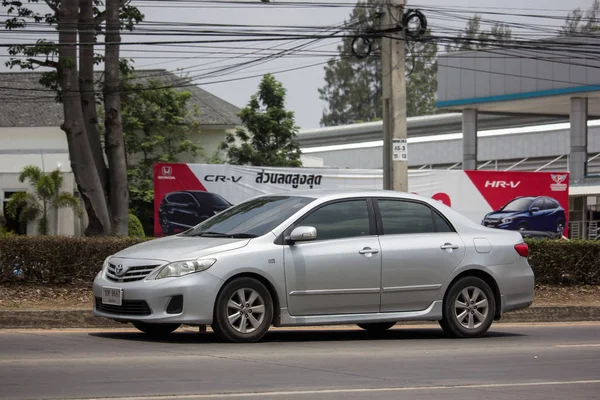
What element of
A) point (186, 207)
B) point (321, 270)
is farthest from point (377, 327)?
point (186, 207)

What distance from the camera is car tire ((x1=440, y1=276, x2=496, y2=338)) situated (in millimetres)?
11180

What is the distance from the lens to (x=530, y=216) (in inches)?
875

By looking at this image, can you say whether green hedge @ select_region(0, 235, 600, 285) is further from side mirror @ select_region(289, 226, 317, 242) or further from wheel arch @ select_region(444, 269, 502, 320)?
wheel arch @ select_region(444, 269, 502, 320)

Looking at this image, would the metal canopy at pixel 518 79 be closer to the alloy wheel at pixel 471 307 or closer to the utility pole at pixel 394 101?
the utility pole at pixel 394 101

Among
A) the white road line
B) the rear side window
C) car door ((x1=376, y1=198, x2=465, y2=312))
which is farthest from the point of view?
the rear side window

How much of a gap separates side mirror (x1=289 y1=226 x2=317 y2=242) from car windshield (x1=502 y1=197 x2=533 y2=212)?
12944 millimetres

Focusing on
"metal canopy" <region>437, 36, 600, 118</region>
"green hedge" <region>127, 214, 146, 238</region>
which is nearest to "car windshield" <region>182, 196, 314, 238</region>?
"green hedge" <region>127, 214, 146, 238</region>

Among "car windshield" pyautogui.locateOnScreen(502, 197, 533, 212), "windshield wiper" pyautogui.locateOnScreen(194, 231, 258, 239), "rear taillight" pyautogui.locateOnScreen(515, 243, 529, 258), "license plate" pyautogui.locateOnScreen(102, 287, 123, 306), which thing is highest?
"car windshield" pyautogui.locateOnScreen(502, 197, 533, 212)

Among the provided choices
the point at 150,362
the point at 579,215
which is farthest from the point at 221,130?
the point at 150,362

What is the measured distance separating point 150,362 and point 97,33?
44.6 ft

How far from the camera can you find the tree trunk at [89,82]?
66.6 feet

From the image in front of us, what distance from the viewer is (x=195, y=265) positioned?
31.9 feet

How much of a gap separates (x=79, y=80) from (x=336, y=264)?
1157 centimetres

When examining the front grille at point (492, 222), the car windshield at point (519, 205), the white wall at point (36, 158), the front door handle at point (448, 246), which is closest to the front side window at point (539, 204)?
the car windshield at point (519, 205)
